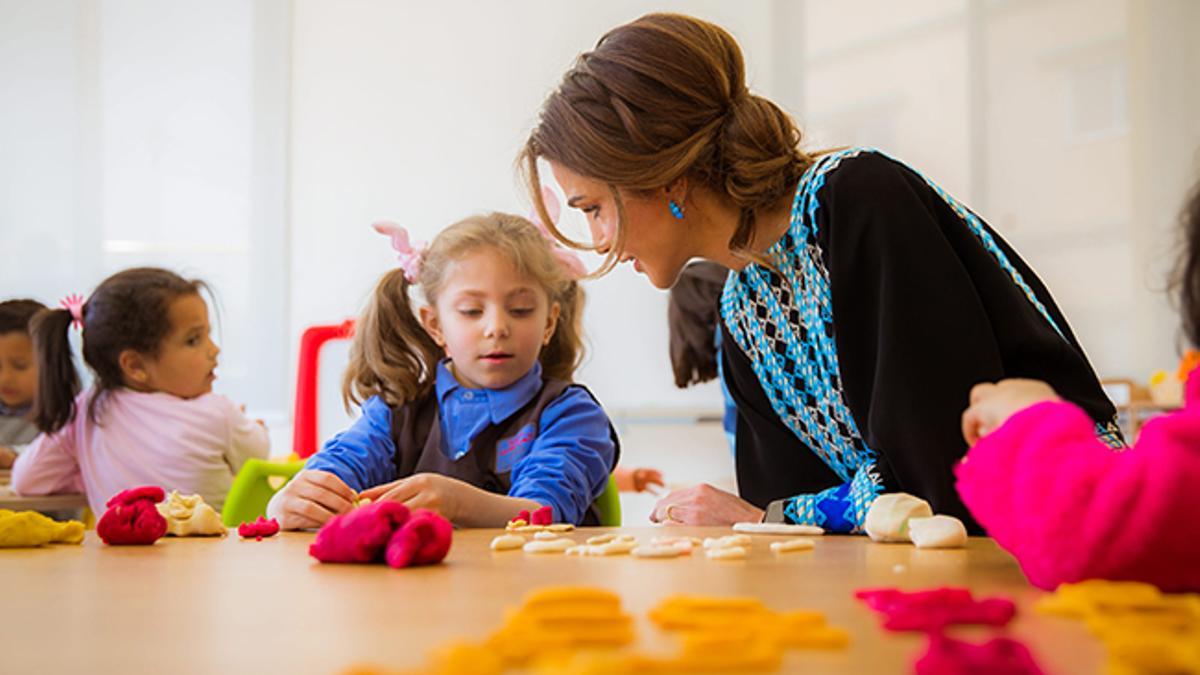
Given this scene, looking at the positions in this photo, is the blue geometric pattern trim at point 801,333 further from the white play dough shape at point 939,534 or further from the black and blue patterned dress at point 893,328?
the white play dough shape at point 939,534

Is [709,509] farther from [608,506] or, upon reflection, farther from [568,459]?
[608,506]

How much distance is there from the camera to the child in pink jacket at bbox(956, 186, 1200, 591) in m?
0.49

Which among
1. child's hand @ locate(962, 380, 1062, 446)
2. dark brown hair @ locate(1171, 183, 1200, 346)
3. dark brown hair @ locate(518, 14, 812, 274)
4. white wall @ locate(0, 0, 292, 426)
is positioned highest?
white wall @ locate(0, 0, 292, 426)

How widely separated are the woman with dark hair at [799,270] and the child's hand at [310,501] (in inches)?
14.5

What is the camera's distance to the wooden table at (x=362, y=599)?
0.42 meters

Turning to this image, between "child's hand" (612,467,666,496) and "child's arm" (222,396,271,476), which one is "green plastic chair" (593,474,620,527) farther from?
"child's arm" (222,396,271,476)

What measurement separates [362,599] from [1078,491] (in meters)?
0.34

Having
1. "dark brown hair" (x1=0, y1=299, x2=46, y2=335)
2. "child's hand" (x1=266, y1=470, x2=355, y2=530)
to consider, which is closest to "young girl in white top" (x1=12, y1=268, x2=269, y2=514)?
"dark brown hair" (x1=0, y1=299, x2=46, y2=335)

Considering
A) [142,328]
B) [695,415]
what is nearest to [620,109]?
[142,328]

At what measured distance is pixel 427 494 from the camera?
1.22 meters

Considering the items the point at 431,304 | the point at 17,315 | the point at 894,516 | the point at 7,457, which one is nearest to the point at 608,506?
the point at 431,304

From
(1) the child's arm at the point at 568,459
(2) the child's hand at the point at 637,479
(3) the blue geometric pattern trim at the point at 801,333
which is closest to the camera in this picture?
(3) the blue geometric pattern trim at the point at 801,333

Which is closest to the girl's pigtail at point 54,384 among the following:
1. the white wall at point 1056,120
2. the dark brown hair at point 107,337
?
the dark brown hair at point 107,337

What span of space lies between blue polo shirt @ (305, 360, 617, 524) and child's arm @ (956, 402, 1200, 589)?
983mm
